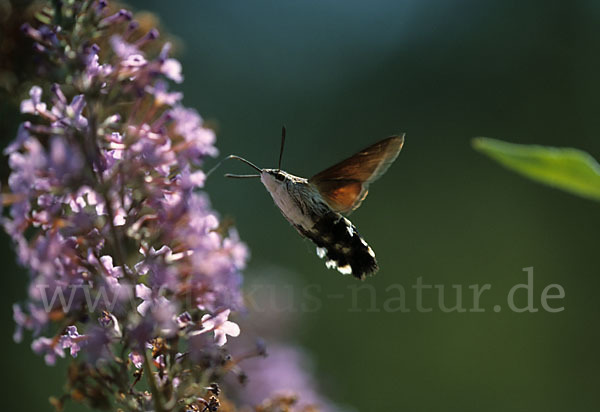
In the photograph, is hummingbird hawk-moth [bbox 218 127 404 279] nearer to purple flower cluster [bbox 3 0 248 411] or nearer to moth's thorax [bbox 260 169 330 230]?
moth's thorax [bbox 260 169 330 230]

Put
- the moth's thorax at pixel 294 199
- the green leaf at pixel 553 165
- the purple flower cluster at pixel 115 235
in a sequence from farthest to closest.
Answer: the moth's thorax at pixel 294 199 < the purple flower cluster at pixel 115 235 < the green leaf at pixel 553 165

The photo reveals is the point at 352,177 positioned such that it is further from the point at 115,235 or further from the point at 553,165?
the point at 553,165

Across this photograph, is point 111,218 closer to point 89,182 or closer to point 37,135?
point 89,182

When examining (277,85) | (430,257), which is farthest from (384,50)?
(430,257)

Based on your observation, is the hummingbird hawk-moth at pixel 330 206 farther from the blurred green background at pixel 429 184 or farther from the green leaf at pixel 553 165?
the blurred green background at pixel 429 184

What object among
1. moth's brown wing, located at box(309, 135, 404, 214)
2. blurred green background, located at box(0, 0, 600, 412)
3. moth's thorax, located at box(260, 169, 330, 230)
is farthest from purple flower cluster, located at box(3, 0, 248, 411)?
blurred green background, located at box(0, 0, 600, 412)

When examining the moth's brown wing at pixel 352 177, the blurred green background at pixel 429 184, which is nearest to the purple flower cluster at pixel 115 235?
the moth's brown wing at pixel 352 177
